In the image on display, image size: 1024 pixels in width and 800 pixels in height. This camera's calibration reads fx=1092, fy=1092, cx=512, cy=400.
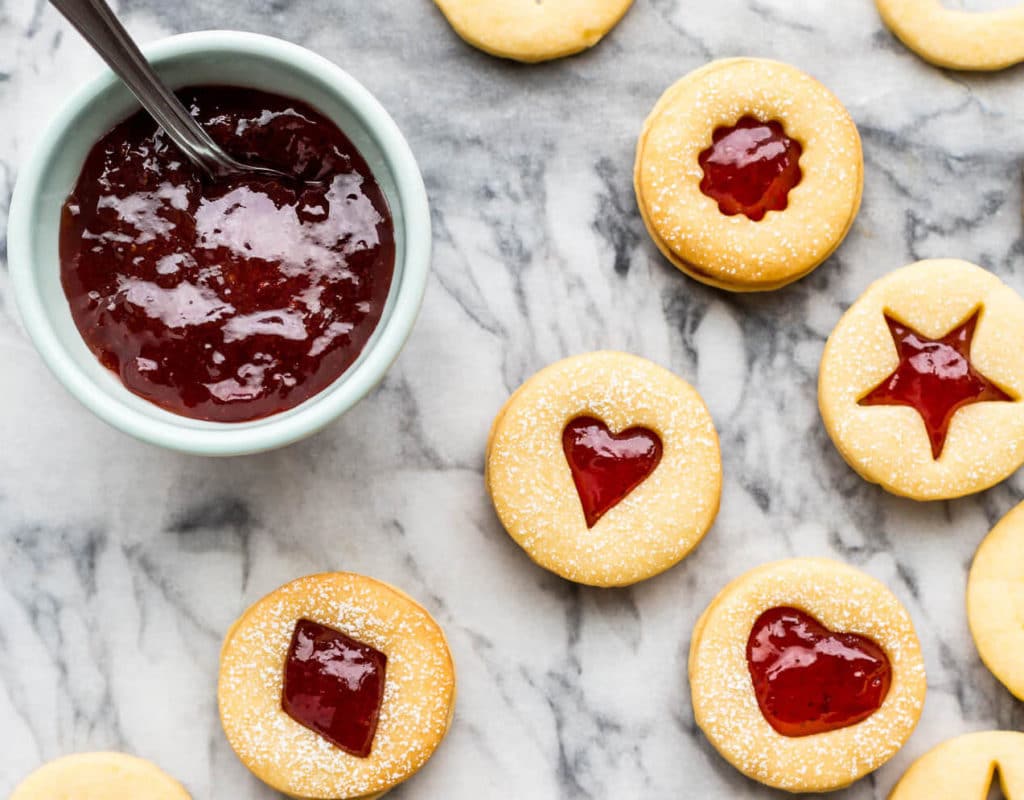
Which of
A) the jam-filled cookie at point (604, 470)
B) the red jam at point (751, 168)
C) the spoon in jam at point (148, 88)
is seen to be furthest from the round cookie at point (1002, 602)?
the spoon in jam at point (148, 88)

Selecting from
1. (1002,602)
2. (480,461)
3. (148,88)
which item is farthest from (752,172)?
(148,88)

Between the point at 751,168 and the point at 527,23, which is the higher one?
the point at 527,23

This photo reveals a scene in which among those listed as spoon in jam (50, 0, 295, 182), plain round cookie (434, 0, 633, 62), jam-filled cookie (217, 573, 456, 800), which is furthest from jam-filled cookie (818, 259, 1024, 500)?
spoon in jam (50, 0, 295, 182)

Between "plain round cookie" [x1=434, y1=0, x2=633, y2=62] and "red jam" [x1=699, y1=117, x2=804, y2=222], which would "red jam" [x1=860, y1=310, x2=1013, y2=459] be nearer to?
"red jam" [x1=699, y1=117, x2=804, y2=222]

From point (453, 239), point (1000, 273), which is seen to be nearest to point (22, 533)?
point (453, 239)

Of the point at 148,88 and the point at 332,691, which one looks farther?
the point at 332,691

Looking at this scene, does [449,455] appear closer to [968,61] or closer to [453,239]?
[453,239]

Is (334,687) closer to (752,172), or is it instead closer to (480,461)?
(480,461)

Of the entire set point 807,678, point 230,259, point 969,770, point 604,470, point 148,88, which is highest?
point 148,88

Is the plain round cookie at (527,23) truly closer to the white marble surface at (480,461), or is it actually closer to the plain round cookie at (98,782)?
the white marble surface at (480,461)
